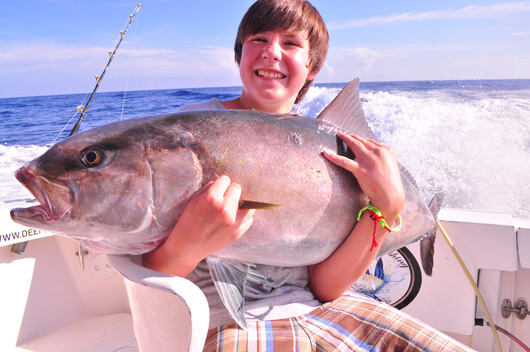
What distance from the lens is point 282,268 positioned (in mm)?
1737

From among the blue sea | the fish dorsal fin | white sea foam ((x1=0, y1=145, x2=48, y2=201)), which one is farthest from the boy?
white sea foam ((x1=0, y1=145, x2=48, y2=201))

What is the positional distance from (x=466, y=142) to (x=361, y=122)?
691cm

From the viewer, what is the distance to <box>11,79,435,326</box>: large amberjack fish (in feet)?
3.93

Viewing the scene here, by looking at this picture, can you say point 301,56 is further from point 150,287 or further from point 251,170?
point 150,287

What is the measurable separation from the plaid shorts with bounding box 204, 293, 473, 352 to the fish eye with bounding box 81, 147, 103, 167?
784 millimetres

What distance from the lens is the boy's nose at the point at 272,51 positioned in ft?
6.58

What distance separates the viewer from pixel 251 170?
143 centimetres

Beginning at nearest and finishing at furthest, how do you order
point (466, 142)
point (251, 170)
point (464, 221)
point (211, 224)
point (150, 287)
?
point (150, 287) < point (211, 224) < point (251, 170) < point (464, 221) < point (466, 142)

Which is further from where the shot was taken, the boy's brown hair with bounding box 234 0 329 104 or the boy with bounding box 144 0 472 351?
the boy's brown hair with bounding box 234 0 329 104

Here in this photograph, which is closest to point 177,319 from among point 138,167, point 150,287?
point 150,287

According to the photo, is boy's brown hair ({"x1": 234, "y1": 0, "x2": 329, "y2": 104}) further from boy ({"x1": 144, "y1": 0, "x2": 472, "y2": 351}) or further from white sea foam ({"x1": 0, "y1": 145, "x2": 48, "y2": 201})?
white sea foam ({"x1": 0, "y1": 145, "x2": 48, "y2": 201})

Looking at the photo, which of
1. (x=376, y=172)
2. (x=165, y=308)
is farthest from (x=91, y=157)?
(x=376, y=172)

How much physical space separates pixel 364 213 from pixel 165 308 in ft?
2.99

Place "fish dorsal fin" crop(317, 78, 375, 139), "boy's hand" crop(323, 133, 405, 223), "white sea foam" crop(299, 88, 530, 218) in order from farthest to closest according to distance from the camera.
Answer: "white sea foam" crop(299, 88, 530, 218), "fish dorsal fin" crop(317, 78, 375, 139), "boy's hand" crop(323, 133, 405, 223)
